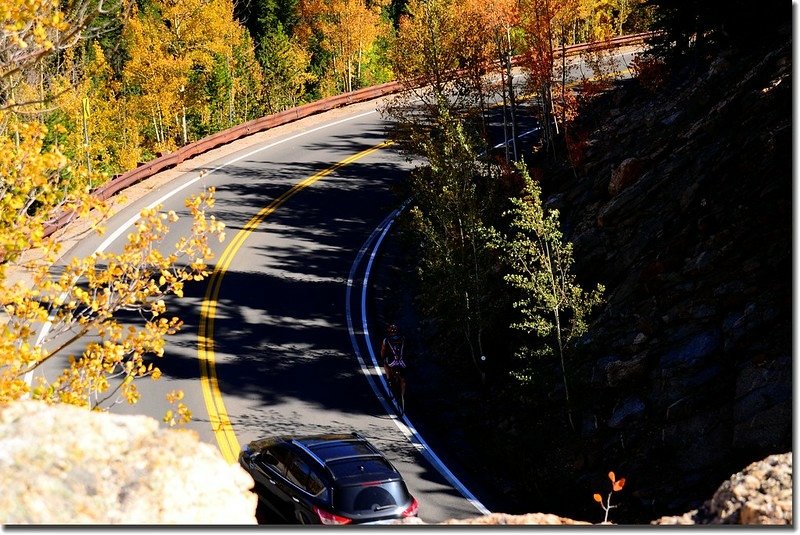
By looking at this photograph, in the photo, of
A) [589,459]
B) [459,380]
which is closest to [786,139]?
[589,459]

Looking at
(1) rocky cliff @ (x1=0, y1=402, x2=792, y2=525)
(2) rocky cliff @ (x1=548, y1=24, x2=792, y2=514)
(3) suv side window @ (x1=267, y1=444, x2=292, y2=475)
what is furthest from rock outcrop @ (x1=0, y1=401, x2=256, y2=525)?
(2) rocky cliff @ (x1=548, y1=24, x2=792, y2=514)

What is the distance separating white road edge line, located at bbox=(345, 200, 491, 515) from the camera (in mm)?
18781

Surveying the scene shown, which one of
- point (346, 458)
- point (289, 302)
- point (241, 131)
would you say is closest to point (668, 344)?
point (346, 458)

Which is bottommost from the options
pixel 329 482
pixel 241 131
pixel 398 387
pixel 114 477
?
pixel 398 387

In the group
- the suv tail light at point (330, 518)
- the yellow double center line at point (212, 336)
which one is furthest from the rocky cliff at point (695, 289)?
the yellow double center line at point (212, 336)

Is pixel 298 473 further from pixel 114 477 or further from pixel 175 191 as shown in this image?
pixel 175 191

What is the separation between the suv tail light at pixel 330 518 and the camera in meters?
13.3

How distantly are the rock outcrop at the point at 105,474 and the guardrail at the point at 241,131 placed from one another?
23.4m

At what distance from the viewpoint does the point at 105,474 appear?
679 cm

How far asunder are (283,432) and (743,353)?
9.62m

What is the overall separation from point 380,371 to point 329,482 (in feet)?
31.9

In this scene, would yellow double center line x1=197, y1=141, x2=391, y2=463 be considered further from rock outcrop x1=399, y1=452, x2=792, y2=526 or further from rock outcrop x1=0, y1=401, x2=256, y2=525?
rock outcrop x1=0, y1=401, x2=256, y2=525

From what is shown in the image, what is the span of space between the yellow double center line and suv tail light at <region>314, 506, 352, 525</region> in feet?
17.2

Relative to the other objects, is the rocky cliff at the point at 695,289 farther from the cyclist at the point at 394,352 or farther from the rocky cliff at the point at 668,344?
the cyclist at the point at 394,352
